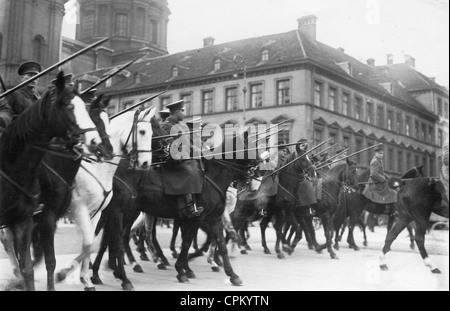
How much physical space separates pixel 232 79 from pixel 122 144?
3.10m

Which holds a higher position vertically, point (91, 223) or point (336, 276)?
point (91, 223)

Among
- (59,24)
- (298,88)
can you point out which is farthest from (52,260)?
(298,88)

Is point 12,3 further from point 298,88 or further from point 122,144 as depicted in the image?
point 298,88

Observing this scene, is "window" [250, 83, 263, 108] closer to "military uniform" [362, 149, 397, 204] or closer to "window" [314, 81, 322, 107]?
"window" [314, 81, 322, 107]

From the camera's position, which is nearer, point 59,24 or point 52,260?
point 52,260

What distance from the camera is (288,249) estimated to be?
461 inches

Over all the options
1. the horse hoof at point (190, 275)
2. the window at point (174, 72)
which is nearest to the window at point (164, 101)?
the window at point (174, 72)

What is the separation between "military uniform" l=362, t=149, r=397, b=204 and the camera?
1130cm

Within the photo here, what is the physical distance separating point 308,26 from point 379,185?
491cm

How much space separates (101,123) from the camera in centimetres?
613

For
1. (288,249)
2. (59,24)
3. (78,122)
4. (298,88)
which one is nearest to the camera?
(78,122)

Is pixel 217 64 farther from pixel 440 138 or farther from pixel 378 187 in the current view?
pixel 378 187

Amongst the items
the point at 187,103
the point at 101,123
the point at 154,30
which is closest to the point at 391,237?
the point at 187,103
